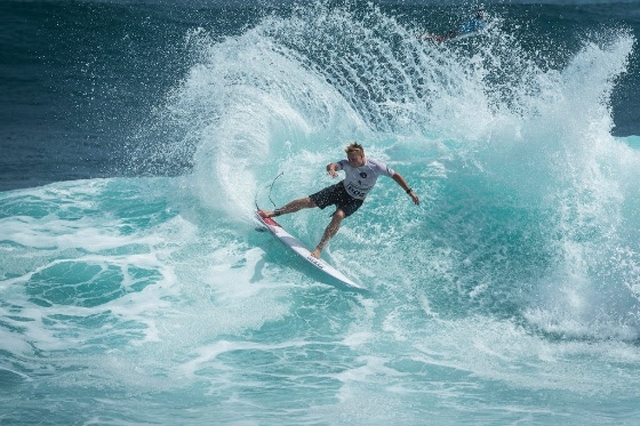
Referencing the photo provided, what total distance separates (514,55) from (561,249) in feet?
54.1

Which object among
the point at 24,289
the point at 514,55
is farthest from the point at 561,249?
the point at 514,55

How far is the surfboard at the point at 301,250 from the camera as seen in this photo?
9711mm

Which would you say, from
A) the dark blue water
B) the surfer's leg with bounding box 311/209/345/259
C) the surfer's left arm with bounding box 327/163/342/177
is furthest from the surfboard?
the dark blue water

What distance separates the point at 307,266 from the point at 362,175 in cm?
151

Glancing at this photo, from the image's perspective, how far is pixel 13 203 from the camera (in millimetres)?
12656

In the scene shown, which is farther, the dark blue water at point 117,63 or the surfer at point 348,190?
the dark blue water at point 117,63

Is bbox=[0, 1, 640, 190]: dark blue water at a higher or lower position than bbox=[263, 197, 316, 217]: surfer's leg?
higher

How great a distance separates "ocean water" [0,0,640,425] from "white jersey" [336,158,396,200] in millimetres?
1085

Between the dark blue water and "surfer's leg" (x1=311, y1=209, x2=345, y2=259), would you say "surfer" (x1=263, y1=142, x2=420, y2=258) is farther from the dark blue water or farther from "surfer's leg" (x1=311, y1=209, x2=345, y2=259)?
the dark blue water

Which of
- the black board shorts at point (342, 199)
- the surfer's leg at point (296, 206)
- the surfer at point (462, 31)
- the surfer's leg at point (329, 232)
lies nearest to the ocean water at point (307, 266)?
the surfer's leg at point (329, 232)

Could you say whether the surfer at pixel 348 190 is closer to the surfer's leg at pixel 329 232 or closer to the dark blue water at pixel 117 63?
the surfer's leg at pixel 329 232

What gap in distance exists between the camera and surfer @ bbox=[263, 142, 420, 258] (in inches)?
376

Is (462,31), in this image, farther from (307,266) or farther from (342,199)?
(307,266)

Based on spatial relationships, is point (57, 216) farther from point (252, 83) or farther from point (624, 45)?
point (624, 45)
